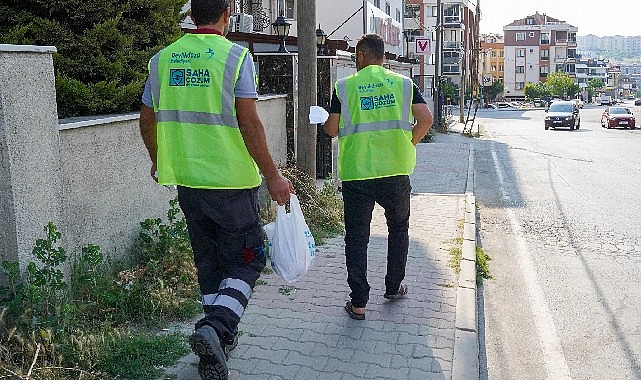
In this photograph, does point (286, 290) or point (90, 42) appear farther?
point (286, 290)

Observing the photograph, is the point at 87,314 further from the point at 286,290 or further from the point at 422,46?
the point at 422,46

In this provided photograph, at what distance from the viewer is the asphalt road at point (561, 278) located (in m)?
5.31

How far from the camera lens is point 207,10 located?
4051mm

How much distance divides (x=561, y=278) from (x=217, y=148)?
15.6 feet

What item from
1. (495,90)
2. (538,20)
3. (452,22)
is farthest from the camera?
(538,20)

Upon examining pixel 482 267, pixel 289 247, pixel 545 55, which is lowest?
pixel 482 267

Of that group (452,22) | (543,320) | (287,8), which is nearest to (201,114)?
(543,320)

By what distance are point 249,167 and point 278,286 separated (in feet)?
7.97

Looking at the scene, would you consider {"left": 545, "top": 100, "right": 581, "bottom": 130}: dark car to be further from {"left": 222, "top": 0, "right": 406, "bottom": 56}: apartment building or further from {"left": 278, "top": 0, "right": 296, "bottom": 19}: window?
{"left": 278, "top": 0, "right": 296, "bottom": 19}: window

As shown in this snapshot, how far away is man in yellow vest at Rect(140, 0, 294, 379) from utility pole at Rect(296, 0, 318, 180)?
5.10m

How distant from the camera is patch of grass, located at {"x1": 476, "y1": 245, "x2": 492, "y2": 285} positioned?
751 centimetres

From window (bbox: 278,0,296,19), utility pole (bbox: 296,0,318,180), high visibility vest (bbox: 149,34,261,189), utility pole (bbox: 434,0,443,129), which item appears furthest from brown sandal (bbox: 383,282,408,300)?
utility pole (bbox: 434,0,443,129)

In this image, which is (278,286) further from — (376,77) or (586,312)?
(586,312)

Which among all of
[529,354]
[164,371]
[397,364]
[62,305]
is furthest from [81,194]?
[529,354]
